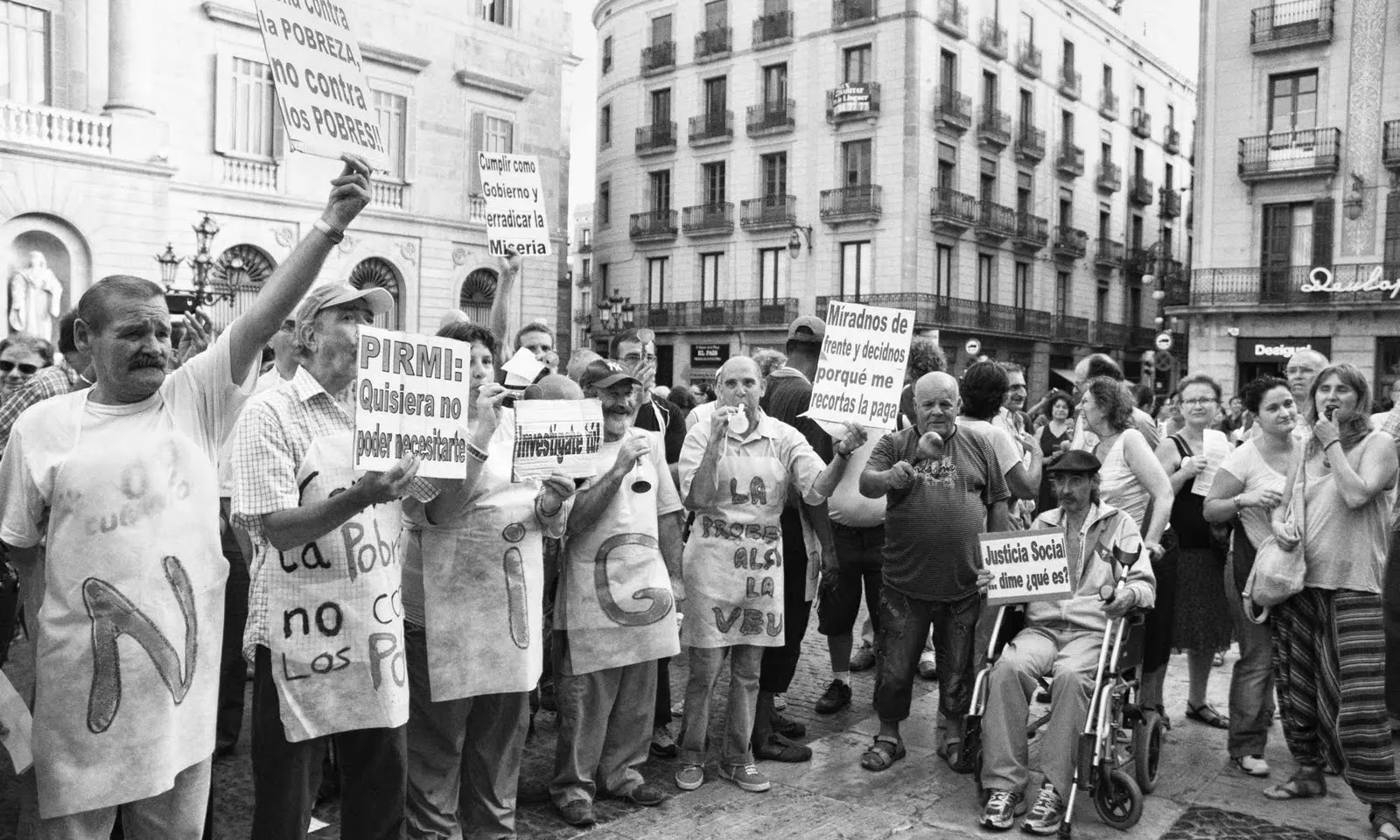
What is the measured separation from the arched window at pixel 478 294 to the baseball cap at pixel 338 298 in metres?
23.3

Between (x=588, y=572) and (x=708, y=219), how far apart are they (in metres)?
33.6

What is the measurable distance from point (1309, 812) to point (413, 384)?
15.1 feet

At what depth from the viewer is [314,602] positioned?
3387mm

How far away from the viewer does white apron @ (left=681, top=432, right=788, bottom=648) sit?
531 cm

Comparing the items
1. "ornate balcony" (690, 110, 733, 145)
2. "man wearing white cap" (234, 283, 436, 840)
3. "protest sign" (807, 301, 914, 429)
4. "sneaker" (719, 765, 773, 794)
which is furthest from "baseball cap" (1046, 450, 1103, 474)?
"ornate balcony" (690, 110, 733, 145)

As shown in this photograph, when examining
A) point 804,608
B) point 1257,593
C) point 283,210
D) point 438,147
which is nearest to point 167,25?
point 283,210

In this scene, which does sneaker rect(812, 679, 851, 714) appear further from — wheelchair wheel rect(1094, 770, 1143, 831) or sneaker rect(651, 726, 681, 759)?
wheelchair wheel rect(1094, 770, 1143, 831)

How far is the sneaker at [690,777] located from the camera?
519 cm

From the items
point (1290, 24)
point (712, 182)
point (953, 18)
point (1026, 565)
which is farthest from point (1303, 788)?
point (712, 182)

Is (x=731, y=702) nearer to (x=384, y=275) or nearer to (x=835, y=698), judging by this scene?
(x=835, y=698)

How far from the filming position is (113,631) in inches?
114

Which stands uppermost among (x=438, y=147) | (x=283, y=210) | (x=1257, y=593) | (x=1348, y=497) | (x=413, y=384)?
(x=438, y=147)

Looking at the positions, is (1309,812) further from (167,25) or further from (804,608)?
(167,25)

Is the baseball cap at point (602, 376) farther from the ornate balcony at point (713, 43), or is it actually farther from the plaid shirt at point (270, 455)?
the ornate balcony at point (713, 43)
